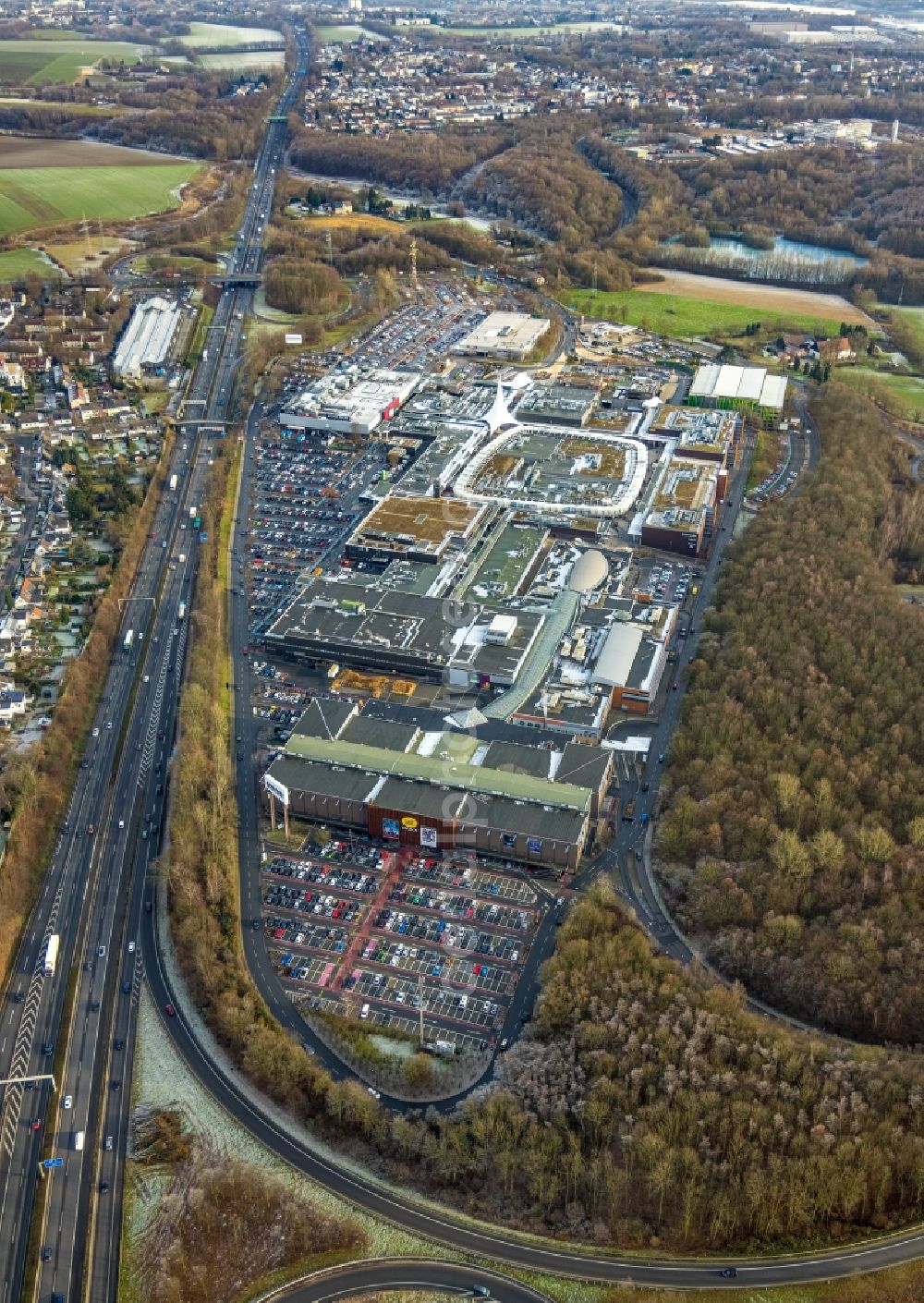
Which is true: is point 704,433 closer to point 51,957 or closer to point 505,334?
point 505,334

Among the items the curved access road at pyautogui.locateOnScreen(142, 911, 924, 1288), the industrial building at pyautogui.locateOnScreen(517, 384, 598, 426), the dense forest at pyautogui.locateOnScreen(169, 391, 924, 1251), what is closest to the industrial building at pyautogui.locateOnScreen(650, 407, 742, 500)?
the industrial building at pyautogui.locateOnScreen(517, 384, 598, 426)

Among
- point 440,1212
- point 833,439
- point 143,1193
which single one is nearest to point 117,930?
point 143,1193

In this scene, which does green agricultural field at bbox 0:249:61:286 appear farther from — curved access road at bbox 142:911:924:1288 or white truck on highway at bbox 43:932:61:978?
curved access road at bbox 142:911:924:1288

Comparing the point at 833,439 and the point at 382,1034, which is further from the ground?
the point at 833,439

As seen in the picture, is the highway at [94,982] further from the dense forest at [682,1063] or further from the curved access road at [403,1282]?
the curved access road at [403,1282]

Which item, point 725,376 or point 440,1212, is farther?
point 725,376

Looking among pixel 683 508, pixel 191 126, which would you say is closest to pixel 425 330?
pixel 683 508

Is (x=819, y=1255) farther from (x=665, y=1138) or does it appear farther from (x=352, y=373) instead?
(x=352, y=373)
